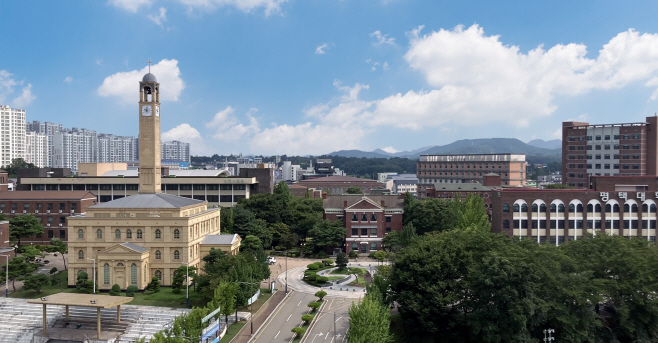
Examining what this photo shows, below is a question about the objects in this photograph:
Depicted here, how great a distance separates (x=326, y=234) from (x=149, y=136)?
31.6 meters

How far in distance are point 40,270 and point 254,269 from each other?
3262 centimetres

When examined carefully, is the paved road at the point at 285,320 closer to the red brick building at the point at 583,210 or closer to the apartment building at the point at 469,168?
the red brick building at the point at 583,210

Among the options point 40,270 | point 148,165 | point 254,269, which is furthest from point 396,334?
point 40,270

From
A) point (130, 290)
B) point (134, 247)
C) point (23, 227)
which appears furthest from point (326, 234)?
point (23, 227)

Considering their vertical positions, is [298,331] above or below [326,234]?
below

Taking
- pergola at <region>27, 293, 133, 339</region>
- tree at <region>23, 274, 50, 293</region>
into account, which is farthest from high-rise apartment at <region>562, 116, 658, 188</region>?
tree at <region>23, 274, 50, 293</region>

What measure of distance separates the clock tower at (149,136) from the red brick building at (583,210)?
167ft

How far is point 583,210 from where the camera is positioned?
79.2 metres

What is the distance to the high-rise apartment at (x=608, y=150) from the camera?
124562mm

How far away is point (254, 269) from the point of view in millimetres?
56438

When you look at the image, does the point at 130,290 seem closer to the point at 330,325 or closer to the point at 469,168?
the point at 330,325

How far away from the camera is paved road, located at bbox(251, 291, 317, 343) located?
48000 millimetres

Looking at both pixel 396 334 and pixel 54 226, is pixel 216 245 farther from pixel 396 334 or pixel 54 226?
pixel 54 226

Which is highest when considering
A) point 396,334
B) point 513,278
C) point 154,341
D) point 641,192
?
point 641,192
